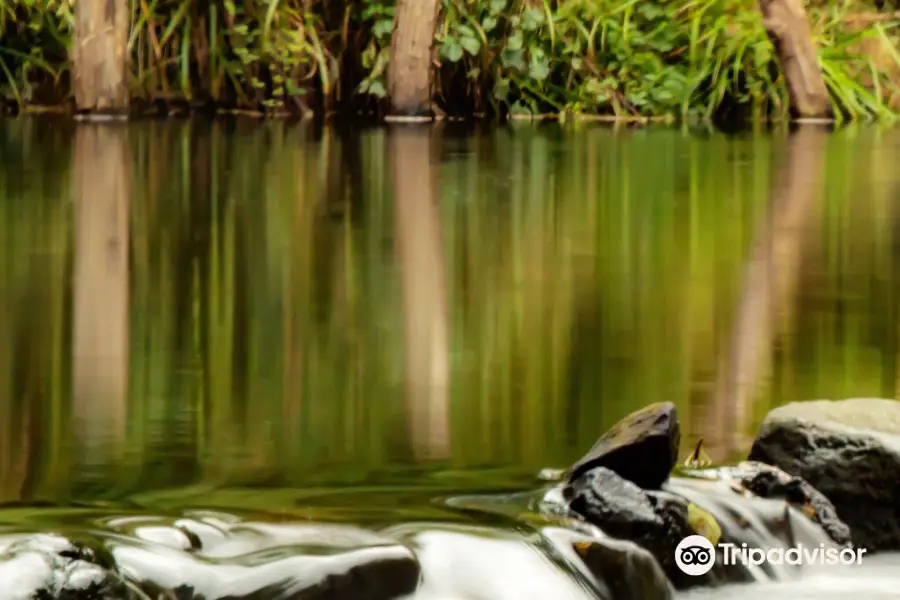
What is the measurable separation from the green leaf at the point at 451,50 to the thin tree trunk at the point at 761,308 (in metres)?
5.24

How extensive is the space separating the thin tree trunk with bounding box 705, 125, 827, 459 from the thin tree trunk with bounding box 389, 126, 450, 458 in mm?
529

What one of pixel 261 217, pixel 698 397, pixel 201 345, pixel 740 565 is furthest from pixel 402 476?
pixel 261 217

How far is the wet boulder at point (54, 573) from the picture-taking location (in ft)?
7.52

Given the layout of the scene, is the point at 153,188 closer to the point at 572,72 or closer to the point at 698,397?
the point at 698,397

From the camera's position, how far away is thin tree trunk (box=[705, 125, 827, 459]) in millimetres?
3629

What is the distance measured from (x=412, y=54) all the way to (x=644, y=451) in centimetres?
1059

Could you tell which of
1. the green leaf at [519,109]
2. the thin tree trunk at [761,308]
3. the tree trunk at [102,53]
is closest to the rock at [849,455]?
the thin tree trunk at [761,308]

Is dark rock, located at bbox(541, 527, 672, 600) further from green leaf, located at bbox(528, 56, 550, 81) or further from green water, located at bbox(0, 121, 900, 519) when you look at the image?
green leaf, located at bbox(528, 56, 550, 81)

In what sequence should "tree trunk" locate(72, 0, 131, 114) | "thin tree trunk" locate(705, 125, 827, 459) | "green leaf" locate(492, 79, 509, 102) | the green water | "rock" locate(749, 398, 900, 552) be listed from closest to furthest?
"rock" locate(749, 398, 900, 552), the green water, "thin tree trunk" locate(705, 125, 827, 459), "tree trunk" locate(72, 0, 131, 114), "green leaf" locate(492, 79, 509, 102)

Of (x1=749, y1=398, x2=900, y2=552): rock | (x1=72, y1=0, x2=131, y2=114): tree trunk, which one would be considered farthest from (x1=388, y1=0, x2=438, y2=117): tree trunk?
(x1=749, y1=398, x2=900, y2=552): rock

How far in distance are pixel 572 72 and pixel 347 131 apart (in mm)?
2583

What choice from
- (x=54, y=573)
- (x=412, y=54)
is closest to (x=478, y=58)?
(x=412, y=54)

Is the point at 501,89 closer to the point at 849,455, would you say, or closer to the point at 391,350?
the point at 391,350

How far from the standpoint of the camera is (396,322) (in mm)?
4562
